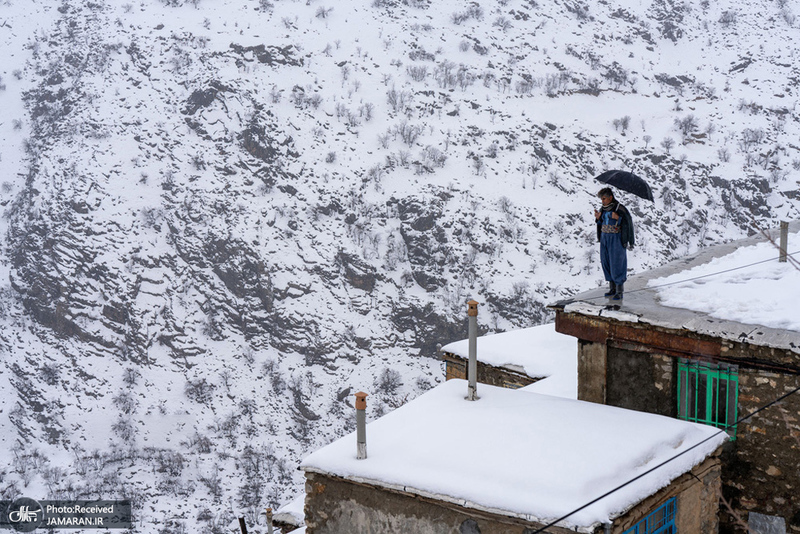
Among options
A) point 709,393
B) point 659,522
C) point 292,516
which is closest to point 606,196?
point 709,393

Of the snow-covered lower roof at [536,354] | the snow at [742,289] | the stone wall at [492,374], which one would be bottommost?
the stone wall at [492,374]

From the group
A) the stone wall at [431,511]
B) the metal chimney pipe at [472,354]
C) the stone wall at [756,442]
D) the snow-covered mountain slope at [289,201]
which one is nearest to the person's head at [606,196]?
the stone wall at [756,442]

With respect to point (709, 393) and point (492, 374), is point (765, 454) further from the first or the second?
point (492, 374)

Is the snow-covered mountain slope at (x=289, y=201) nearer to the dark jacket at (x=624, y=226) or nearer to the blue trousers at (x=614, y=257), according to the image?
the blue trousers at (x=614, y=257)

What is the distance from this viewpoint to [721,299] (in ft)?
26.6

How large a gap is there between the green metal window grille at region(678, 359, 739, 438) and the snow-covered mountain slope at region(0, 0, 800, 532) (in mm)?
28657

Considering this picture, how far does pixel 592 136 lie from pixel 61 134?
36663 mm

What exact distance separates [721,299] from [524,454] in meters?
3.38

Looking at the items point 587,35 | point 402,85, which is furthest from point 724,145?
point 402,85

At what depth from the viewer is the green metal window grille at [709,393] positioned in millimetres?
7391

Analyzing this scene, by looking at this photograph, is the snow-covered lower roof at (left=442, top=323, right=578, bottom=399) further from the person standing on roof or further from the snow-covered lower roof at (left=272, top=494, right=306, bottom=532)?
the snow-covered lower roof at (left=272, top=494, right=306, bottom=532)

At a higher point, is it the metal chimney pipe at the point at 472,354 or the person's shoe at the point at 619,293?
the person's shoe at the point at 619,293

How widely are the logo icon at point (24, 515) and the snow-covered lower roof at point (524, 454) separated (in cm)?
3263

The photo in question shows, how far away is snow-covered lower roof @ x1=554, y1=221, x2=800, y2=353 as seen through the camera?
7340 mm
